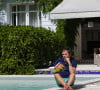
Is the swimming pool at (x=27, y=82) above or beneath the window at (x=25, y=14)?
beneath

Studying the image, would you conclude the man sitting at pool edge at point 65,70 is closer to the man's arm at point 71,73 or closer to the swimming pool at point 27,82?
the man's arm at point 71,73

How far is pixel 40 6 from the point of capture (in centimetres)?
2192

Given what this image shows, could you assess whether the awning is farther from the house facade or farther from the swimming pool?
the house facade

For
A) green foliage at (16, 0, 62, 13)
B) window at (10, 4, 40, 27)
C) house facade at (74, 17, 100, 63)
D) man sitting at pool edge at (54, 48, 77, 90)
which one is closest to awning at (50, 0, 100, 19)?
green foliage at (16, 0, 62, 13)

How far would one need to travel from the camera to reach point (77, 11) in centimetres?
1725

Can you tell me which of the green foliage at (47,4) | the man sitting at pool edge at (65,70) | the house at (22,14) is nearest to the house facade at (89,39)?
the house at (22,14)

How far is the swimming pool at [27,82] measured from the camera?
473 inches

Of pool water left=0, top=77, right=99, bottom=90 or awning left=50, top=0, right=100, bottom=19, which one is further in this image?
awning left=50, top=0, right=100, bottom=19

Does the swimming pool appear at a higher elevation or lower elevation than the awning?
lower

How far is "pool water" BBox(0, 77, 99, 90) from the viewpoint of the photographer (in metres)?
11.8

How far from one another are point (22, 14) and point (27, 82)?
10842 mm

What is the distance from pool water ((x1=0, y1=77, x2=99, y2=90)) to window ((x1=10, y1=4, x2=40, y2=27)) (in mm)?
9795

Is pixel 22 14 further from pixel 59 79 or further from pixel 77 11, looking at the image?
pixel 59 79

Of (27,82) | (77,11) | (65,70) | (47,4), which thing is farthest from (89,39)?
(65,70)
